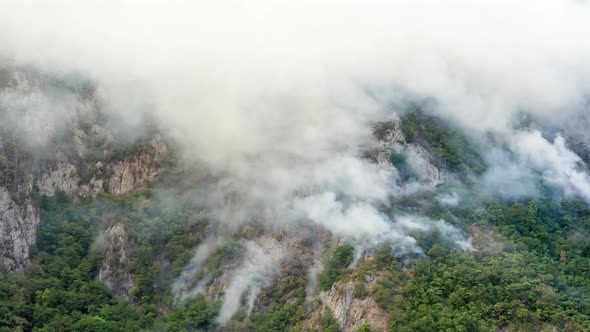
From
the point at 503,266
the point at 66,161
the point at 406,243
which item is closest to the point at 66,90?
the point at 66,161

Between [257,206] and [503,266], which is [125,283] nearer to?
[257,206]

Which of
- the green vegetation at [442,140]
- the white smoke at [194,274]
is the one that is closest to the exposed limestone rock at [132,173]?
the white smoke at [194,274]

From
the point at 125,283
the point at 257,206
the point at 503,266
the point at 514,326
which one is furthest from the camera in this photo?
the point at 257,206

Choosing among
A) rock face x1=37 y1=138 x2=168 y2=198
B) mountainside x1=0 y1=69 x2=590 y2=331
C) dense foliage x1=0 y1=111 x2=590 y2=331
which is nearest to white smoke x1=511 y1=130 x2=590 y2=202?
mountainside x1=0 y1=69 x2=590 y2=331

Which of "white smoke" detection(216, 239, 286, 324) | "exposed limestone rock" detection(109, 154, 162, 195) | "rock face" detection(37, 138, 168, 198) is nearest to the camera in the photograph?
"white smoke" detection(216, 239, 286, 324)

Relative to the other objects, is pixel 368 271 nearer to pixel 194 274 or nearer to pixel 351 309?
pixel 351 309

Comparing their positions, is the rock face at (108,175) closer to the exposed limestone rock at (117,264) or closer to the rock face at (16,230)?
the rock face at (16,230)

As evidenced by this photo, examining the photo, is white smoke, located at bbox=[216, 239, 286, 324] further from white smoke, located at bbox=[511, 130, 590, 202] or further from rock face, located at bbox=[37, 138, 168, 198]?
white smoke, located at bbox=[511, 130, 590, 202]
